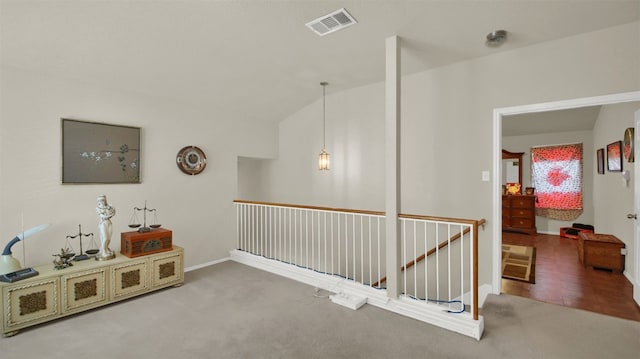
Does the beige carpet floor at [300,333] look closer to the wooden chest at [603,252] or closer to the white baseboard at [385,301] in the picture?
the white baseboard at [385,301]

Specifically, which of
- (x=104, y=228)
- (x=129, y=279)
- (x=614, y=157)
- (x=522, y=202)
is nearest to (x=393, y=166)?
(x=129, y=279)

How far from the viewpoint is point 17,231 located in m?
3.05

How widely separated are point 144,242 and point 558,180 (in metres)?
8.66

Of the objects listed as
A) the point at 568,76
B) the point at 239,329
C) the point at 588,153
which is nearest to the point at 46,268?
the point at 239,329

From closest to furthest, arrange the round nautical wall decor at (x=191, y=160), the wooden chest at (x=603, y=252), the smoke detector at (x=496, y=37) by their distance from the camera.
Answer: the smoke detector at (x=496, y=37) → the wooden chest at (x=603, y=252) → the round nautical wall decor at (x=191, y=160)

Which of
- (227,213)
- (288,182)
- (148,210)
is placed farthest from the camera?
(288,182)

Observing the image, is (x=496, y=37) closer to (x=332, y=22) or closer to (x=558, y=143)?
(x=332, y=22)

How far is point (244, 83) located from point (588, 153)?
25.1 ft

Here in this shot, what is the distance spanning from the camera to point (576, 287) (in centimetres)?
371

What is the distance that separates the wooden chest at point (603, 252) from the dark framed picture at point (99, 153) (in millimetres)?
6535

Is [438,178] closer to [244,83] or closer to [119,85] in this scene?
[244,83]

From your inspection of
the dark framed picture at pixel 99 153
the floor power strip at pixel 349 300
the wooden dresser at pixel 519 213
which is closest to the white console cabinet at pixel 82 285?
the dark framed picture at pixel 99 153

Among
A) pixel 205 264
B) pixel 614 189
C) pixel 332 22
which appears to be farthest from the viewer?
pixel 614 189

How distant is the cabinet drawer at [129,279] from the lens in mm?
3156
